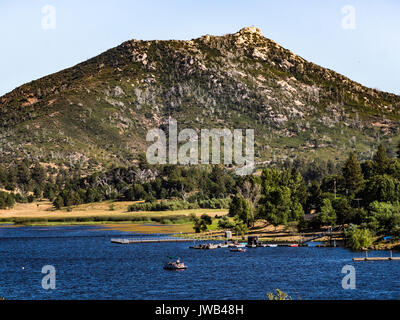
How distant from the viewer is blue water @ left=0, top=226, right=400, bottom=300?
8188 cm

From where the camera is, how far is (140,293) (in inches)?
3248

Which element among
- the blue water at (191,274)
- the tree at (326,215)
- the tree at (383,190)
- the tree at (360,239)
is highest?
the tree at (383,190)

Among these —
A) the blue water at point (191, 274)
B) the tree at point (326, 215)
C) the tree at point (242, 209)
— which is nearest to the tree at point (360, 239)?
the blue water at point (191, 274)

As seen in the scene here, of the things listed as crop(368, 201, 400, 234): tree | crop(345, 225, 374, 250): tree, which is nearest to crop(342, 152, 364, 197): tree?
crop(368, 201, 400, 234): tree

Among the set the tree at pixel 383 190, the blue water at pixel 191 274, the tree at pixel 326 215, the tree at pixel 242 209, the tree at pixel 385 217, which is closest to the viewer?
the blue water at pixel 191 274

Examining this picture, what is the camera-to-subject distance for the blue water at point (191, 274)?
3223 inches

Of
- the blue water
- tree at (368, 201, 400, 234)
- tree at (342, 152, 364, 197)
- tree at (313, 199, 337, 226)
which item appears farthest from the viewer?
tree at (342, 152, 364, 197)

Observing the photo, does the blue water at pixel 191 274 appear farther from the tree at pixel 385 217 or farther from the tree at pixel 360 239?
the tree at pixel 385 217

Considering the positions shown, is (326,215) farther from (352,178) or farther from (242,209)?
(352,178)

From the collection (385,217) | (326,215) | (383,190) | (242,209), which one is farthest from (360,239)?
(242,209)

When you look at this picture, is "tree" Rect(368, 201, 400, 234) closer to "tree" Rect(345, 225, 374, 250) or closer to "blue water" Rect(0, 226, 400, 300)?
"tree" Rect(345, 225, 374, 250)
